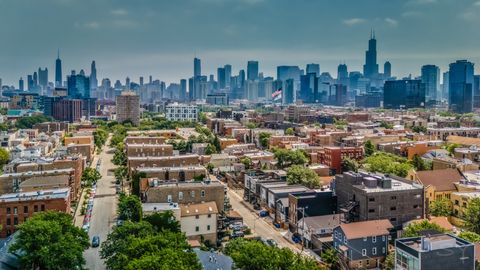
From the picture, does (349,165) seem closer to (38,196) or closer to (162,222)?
(162,222)

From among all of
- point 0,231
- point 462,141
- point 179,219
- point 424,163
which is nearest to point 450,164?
point 424,163

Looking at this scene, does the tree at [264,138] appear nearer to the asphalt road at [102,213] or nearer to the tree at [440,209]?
the asphalt road at [102,213]

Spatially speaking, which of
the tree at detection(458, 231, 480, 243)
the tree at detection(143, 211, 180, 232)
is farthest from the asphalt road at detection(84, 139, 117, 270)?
the tree at detection(458, 231, 480, 243)

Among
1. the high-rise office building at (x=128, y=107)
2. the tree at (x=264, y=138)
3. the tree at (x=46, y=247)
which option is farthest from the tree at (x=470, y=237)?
the high-rise office building at (x=128, y=107)

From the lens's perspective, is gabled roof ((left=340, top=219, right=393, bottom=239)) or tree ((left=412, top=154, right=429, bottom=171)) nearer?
gabled roof ((left=340, top=219, right=393, bottom=239))

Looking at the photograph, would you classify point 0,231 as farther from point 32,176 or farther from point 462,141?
point 462,141

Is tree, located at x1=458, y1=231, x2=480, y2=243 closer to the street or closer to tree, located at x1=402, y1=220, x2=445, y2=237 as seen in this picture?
tree, located at x1=402, y1=220, x2=445, y2=237
